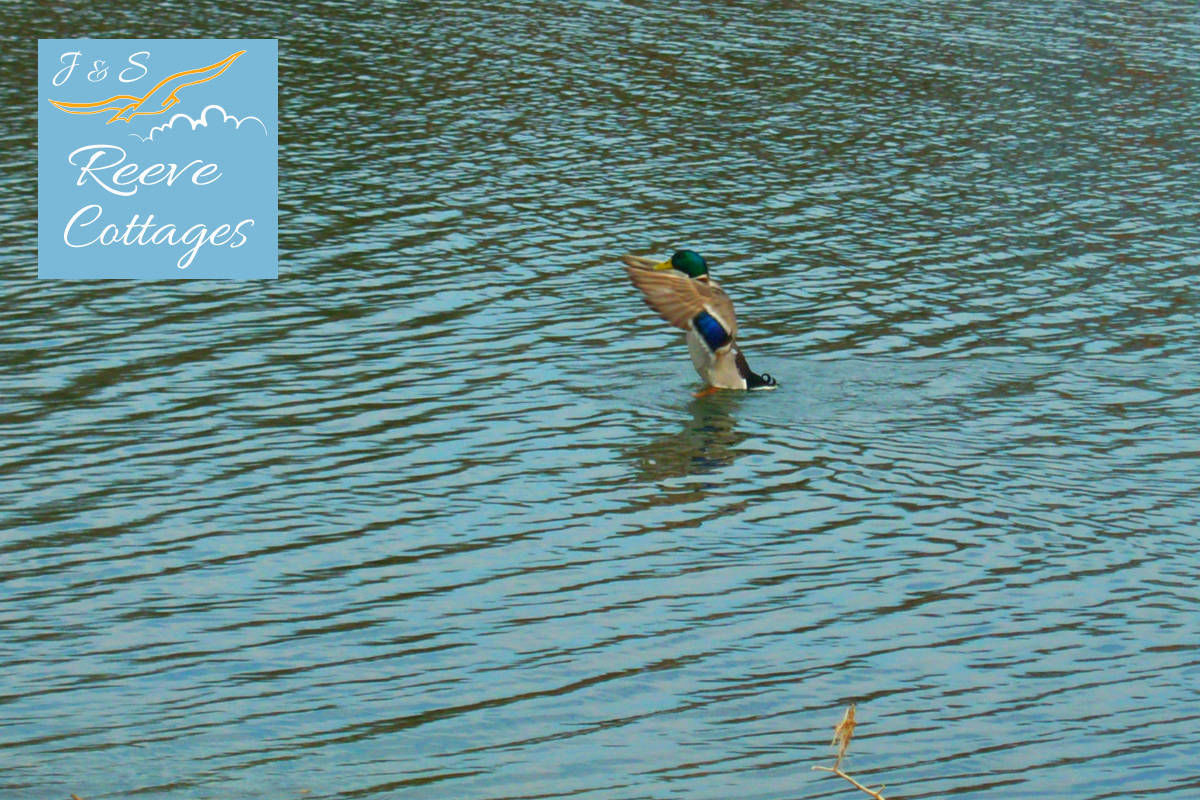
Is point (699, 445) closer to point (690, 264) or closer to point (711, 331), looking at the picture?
point (711, 331)

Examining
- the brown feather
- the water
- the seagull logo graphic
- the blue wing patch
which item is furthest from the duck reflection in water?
the seagull logo graphic

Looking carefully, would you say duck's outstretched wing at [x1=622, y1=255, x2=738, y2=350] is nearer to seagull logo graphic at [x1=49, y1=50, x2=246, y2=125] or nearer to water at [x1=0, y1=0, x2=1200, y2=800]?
water at [x1=0, y1=0, x2=1200, y2=800]

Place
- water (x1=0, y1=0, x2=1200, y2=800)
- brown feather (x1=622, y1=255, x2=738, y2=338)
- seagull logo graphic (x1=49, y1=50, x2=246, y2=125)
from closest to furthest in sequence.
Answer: water (x1=0, y1=0, x2=1200, y2=800), brown feather (x1=622, y1=255, x2=738, y2=338), seagull logo graphic (x1=49, y1=50, x2=246, y2=125)

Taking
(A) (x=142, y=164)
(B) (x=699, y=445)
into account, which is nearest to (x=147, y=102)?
(A) (x=142, y=164)

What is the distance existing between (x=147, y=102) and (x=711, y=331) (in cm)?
1578

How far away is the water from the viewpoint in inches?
500

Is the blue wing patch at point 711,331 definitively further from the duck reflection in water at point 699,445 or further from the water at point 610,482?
the water at point 610,482

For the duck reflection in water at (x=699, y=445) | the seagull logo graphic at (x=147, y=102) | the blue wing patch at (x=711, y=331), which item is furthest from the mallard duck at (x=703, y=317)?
the seagull logo graphic at (x=147, y=102)

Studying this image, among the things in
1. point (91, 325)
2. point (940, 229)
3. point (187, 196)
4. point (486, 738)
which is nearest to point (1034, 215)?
point (940, 229)

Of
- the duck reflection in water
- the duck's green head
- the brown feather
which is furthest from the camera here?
the duck's green head

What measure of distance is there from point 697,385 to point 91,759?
37.0ft

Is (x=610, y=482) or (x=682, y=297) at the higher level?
(x=682, y=297)

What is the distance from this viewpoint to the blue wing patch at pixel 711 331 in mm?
21391

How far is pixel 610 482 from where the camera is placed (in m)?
18.5
